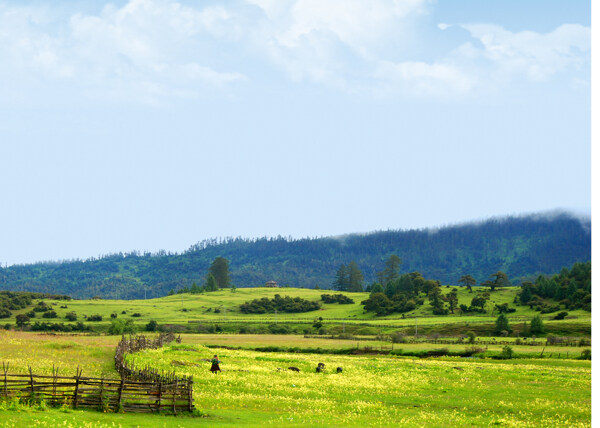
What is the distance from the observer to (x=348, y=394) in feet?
149

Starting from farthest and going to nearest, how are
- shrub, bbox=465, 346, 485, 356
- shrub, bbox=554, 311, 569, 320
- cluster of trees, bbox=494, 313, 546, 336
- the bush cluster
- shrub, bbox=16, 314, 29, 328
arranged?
shrub, bbox=16, 314, 29, 328 < shrub, bbox=554, 311, 569, 320 < the bush cluster < cluster of trees, bbox=494, 313, 546, 336 < shrub, bbox=465, 346, 485, 356

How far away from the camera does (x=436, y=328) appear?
149m

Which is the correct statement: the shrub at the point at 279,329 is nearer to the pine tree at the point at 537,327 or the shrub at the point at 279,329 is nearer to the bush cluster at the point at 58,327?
the bush cluster at the point at 58,327

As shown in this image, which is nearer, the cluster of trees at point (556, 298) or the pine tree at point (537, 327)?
the pine tree at point (537, 327)

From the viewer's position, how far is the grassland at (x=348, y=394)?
3184 centimetres

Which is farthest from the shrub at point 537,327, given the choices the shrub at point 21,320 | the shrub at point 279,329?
the shrub at point 21,320

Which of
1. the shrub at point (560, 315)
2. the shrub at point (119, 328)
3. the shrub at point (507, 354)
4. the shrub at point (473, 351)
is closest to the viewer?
the shrub at point (507, 354)

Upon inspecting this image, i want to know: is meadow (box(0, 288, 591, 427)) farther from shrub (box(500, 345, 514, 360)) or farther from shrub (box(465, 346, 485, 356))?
shrub (box(500, 345, 514, 360))

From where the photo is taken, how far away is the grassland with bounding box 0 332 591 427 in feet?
104

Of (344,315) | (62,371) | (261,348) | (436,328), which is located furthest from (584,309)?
(62,371)

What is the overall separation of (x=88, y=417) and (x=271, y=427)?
959 centimetres

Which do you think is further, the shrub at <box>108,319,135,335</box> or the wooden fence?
the shrub at <box>108,319,135,335</box>

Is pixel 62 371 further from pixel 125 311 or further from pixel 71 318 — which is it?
pixel 125 311

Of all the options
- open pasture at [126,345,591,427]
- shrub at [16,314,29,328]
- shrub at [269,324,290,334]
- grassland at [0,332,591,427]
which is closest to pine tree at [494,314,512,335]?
shrub at [269,324,290,334]
